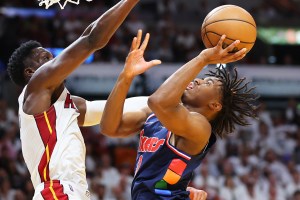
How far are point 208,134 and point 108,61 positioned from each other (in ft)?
31.7

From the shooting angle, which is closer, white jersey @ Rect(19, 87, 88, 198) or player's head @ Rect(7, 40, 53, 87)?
white jersey @ Rect(19, 87, 88, 198)

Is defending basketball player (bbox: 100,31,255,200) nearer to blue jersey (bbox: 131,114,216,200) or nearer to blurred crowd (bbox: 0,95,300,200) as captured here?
blue jersey (bbox: 131,114,216,200)

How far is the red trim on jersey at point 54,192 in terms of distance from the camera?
14.3 feet

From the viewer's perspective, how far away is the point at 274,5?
17812 millimetres

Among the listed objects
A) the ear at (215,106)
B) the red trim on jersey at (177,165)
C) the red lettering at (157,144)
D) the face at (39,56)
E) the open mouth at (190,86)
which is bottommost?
the red trim on jersey at (177,165)

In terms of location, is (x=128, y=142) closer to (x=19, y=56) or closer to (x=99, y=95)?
(x=99, y=95)

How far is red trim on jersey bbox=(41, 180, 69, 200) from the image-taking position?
14.3 ft

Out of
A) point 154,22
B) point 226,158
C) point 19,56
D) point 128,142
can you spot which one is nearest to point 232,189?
point 226,158

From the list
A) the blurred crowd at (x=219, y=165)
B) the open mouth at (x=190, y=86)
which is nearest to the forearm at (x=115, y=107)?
the open mouth at (x=190, y=86)

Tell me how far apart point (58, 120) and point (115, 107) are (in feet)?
1.34

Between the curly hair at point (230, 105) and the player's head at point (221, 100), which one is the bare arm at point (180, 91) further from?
the curly hair at point (230, 105)

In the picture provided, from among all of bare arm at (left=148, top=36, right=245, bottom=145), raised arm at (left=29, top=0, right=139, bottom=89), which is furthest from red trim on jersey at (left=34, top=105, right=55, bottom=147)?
bare arm at (left=148, top=36, right=245, bottom=145)

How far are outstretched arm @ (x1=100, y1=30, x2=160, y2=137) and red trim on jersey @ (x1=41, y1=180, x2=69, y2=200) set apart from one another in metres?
0.52

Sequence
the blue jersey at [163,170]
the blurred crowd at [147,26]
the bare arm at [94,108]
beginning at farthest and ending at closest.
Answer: the blurred crowd at [147,26] → the bare arm at [94,108] → the blue jersey at [163,170]
